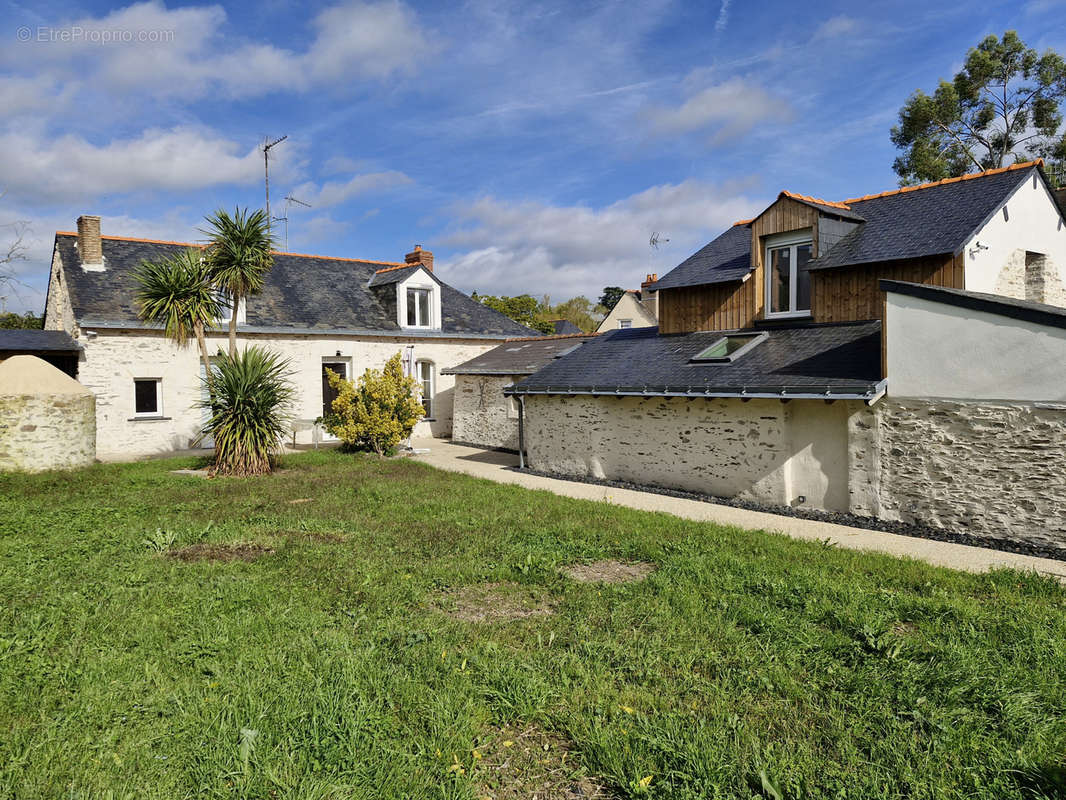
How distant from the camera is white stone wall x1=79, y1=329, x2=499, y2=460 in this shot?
1603cm

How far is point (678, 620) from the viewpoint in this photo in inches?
210

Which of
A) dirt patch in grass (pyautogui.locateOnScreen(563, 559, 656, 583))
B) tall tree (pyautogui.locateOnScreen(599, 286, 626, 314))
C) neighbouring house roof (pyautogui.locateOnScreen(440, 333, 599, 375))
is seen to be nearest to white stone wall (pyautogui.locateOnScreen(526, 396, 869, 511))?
neighbouring house roof (pyautogui.locateOnScreen(440, 333, 599, 375))

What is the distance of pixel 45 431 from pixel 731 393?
1290 centimetres

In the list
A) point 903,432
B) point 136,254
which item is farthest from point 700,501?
point 136,254

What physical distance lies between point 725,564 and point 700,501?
165 inches

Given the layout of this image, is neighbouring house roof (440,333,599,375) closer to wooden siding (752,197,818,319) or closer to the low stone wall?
wooden siding (752,197,818,319)

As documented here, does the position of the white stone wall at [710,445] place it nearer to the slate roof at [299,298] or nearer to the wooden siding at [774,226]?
the wooden siding at [774,226]

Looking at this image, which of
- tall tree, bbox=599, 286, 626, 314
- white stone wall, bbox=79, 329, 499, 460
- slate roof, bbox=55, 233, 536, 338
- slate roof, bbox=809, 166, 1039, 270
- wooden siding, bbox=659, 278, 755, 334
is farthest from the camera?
tall tree, bbox=599, 286, 626, 314

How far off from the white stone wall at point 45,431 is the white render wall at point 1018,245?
16.5 metres

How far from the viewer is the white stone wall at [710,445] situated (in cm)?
971

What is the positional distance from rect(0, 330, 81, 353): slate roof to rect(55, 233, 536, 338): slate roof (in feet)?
3.05

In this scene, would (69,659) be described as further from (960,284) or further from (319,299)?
(319,299)

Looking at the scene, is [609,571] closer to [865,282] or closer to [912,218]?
[865,282]

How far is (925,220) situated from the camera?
445 inches
